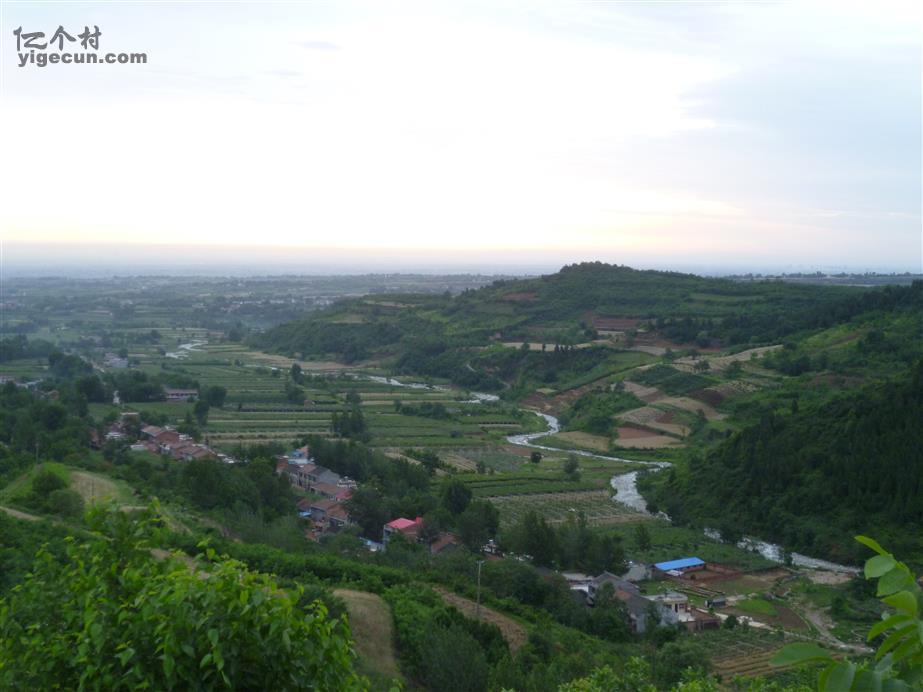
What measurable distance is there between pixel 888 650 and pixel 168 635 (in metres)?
1.91

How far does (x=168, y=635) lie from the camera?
2.54 metres

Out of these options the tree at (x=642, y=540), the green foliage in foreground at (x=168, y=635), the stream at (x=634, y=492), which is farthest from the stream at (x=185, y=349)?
the green foliage in foreground at (x=168, y=635)

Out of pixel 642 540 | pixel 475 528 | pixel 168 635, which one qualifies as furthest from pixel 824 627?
pixel 168 635

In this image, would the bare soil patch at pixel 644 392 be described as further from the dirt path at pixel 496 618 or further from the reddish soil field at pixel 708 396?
the dirt path at pixel 496 618

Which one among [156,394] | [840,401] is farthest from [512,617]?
[156,394]

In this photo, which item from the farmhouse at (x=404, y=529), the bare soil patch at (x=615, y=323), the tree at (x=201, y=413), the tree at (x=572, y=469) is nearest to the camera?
the farmhouse at (x=404, y=529)

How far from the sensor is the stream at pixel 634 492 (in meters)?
17.1

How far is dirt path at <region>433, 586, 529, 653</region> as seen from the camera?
10.3m

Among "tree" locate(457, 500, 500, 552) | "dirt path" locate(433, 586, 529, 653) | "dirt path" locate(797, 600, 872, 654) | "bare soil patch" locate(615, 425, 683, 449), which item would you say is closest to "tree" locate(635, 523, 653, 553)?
"tree" locate(457, 500, 500, 552)

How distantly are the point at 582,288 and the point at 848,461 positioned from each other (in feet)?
112

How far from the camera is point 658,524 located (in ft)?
64.5

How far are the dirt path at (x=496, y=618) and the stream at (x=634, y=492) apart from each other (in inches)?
324

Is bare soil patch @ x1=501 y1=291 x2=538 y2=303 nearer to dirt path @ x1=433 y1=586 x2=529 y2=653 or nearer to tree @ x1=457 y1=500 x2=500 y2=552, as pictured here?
tree @ x1=457 y1=500 x2=500 y2=552

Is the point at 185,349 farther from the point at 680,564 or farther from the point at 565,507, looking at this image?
the point at 680,564
